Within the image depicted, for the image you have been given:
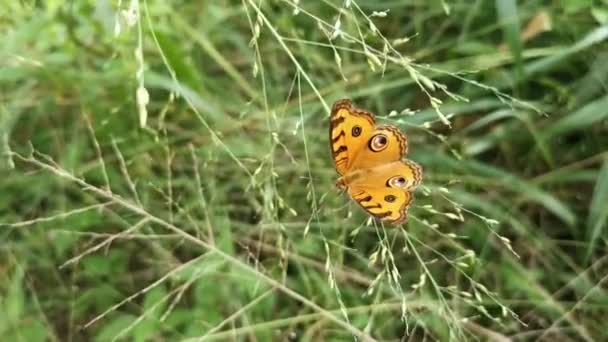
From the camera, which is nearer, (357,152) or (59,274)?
(357,152)

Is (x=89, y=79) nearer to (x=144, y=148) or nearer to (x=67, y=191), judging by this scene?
(x=144, y=148)

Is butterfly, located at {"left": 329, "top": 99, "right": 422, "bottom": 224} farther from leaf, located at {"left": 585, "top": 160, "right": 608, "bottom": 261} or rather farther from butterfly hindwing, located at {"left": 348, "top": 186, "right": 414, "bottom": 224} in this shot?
leaf, located at {"left": 585, "top": 160, "right": 608, "bottom": 261}

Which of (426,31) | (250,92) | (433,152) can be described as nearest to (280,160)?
(250,92)

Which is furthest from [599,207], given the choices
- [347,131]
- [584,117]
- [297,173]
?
[347,131]

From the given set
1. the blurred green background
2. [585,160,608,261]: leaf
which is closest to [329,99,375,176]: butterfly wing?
the blurred green background

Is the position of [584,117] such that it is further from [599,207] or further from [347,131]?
[347,131]

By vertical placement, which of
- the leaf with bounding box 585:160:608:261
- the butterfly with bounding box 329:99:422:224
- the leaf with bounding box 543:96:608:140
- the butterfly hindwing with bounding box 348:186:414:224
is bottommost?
the butterfly hindwing with bounding box 348:186:414:224
